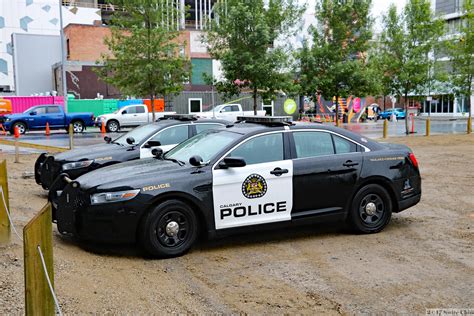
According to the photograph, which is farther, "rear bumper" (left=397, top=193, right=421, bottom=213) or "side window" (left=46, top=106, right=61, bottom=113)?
"side window" (left=46, top=106, right=61, bottom=113)

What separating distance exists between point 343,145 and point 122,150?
162 inches

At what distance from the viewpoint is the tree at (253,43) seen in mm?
19141

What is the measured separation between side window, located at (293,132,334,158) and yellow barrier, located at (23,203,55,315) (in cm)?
410

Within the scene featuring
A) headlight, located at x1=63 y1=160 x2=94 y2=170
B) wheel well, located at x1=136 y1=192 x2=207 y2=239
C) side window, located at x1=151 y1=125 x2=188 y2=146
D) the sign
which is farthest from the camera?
the sign

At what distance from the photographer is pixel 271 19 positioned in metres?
19.8

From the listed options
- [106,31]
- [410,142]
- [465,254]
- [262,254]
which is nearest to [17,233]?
[262,254]

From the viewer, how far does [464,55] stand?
30.3 meters

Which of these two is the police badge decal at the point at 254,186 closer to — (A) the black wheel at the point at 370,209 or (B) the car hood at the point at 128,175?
(B) the car hood at the point at 128,175

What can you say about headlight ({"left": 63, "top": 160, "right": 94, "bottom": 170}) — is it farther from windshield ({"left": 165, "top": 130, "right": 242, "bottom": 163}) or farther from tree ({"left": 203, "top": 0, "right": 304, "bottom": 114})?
tree ({"left": 203, "top": 0, "right": 304, "bottom": 114})

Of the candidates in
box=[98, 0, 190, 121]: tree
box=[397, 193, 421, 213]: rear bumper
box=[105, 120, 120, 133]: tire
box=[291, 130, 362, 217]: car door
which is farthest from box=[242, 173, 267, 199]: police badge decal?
box=[105, 120, 120, 133]: tire

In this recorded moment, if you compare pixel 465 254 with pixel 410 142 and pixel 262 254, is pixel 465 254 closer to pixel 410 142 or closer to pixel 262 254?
pixel 262 254

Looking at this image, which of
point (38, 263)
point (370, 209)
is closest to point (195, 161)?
point (370, 209)

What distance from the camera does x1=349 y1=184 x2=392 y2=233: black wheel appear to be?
23.1 ft

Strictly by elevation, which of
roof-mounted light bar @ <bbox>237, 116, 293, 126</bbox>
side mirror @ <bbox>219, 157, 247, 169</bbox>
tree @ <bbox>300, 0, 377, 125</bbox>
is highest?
tree @ <bbox>300, 0, 377, 125</bbox>
